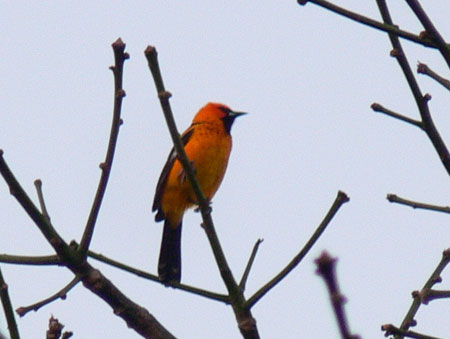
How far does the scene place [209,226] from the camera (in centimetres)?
249

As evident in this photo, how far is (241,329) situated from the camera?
89.4 inches

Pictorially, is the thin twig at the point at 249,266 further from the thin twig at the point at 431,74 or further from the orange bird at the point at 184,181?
the orange bird at the point at 184,181

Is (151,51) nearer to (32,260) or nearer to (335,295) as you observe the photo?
(32,260)

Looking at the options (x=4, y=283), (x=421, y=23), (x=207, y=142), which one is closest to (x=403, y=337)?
(x=421, y=23)

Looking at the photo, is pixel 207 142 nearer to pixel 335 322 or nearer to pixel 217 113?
pixel 217 113

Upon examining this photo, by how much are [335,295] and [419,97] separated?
1.43m

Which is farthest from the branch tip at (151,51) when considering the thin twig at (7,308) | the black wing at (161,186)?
the black wing at (161,186)

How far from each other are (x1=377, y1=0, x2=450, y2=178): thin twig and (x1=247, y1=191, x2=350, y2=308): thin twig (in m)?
A: 0.39

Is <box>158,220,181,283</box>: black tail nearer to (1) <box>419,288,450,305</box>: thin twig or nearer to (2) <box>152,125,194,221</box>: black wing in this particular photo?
(2) <box>152,125,194,221</box>: black wing

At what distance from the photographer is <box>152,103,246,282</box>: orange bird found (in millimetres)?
6133

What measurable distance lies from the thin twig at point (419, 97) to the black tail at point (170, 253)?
12.7ft

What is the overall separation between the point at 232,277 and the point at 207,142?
12.9 feet

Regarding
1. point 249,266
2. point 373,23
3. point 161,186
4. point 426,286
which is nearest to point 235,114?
point 161,186

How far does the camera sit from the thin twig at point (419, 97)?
6.74 feet
